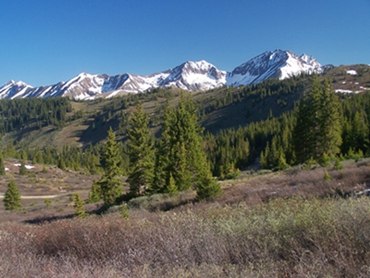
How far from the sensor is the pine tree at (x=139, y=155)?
36344 millimetres

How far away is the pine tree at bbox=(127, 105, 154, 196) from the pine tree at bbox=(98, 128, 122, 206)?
7.76 ft

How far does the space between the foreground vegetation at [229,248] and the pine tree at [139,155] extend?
29230 mm

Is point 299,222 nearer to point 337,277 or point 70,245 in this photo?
point 337,277

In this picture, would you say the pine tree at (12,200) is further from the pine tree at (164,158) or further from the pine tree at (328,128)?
the pine tree at (328,128)

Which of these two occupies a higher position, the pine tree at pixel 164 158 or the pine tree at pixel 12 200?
the pine tree at pixel 164 158

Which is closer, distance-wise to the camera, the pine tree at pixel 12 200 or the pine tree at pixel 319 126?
the pine tree at pixel 319 126

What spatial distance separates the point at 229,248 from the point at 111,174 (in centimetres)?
3488

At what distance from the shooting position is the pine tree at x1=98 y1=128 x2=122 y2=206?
38.4 m

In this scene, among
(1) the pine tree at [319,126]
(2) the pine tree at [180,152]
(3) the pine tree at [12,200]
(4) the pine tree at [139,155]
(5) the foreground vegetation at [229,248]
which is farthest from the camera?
(3) the pine tree at [12,200]

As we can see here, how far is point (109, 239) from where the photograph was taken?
651cm

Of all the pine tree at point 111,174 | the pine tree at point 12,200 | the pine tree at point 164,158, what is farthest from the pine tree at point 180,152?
the pine tree at point 12,200

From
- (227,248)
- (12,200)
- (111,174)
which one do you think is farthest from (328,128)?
(227,248)

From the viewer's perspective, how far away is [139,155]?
36.7 m

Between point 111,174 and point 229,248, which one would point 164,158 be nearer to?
point 111,174
